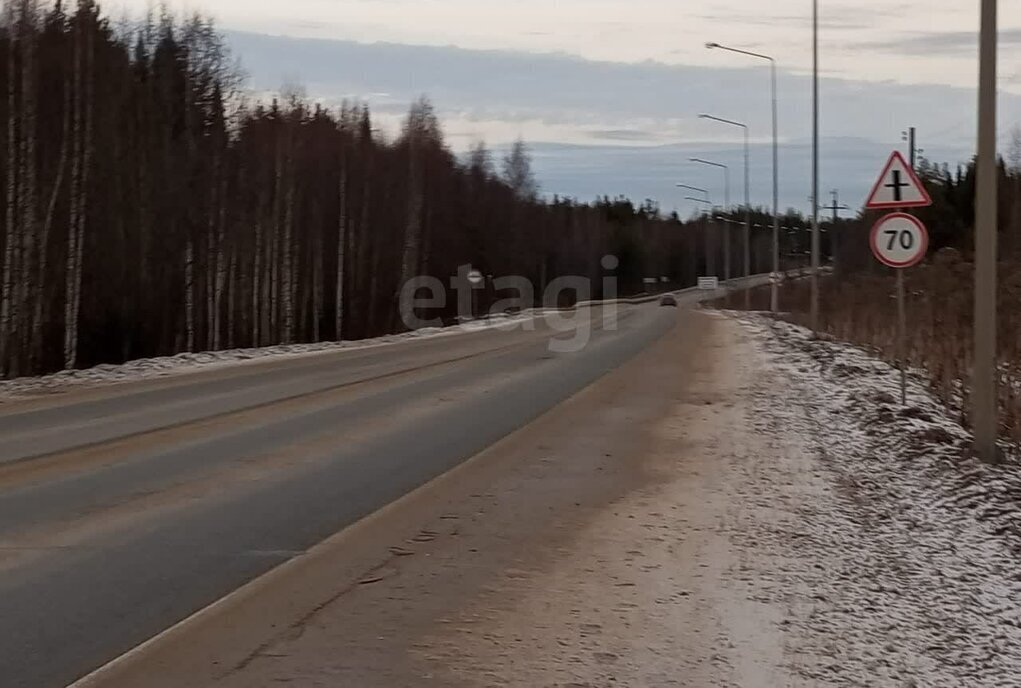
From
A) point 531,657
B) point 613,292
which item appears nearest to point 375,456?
point 531,657

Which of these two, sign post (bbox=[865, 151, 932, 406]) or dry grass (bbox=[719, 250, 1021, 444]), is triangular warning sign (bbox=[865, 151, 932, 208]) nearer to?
sign post (bbox=[865, 151, 932, 406])

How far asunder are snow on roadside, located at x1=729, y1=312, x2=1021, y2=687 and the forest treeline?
81.9 feet

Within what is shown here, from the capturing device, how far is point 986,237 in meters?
11.4

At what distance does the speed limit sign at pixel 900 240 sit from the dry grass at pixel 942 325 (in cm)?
183

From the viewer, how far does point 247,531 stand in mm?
9133

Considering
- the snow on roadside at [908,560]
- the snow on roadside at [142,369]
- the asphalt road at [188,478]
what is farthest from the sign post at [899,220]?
the snow on roadside at [142,369]

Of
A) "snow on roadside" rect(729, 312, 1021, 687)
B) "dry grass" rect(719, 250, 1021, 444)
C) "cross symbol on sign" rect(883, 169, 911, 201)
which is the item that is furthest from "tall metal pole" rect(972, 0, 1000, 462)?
"cross symbol on sign" rect(883, 169, 911, 201)

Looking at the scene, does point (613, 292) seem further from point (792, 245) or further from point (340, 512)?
point (340, 512)

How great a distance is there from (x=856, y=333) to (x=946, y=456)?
72.4ft

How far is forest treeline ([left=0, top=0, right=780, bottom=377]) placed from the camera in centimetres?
3566

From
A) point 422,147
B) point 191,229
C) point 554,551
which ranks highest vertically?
point 422,147

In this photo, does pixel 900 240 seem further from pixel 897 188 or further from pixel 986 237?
pixel 986 237

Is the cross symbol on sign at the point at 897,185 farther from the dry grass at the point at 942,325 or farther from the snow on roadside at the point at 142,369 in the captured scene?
the snow on roadside at the point at 142,369

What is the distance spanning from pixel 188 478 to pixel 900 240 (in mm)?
9935
